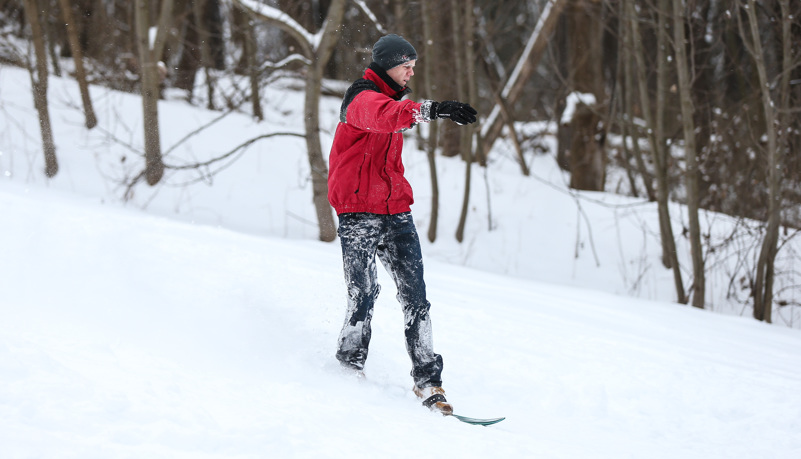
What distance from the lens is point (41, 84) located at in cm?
789

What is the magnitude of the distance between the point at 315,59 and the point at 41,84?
3499mm

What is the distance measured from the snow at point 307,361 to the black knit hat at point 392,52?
143 centimetres

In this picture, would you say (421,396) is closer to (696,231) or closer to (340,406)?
(340,406)

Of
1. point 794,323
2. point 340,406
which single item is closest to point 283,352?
point 340,406

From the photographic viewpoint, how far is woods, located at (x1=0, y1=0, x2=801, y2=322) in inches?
237

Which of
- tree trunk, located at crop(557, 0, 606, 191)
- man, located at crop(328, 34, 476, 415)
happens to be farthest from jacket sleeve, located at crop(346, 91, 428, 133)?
tree trunk, located at crop(557, 0, 606, 191)

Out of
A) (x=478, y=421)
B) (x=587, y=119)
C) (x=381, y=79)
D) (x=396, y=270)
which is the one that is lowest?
(x=478, y=421)

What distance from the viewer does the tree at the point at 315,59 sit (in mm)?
6441

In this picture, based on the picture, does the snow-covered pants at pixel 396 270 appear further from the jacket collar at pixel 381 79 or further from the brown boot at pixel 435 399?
the jacket collar at pixel 381 79

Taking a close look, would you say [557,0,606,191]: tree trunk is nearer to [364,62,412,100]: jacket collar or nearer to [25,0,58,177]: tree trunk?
[25,0,58,177]: tree trunk

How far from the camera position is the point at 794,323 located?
677cm

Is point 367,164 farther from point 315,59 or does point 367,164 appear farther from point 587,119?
point 587,119

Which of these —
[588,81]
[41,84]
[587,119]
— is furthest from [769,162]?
[41,84]

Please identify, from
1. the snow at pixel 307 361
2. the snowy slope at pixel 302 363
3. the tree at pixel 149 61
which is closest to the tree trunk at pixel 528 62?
the tree at pixel 149 61
